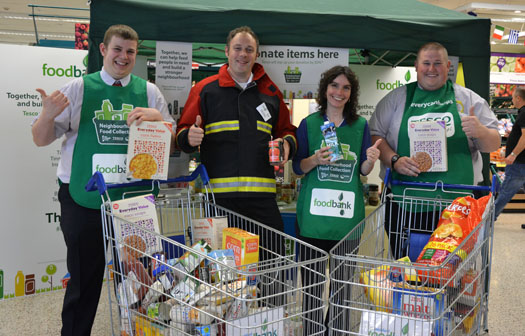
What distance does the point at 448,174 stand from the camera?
282 centimetres

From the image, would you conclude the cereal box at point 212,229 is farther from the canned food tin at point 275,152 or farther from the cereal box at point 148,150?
the canned food tin at point 275,152

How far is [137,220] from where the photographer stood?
215 cm

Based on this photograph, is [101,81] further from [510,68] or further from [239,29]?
[510,68]

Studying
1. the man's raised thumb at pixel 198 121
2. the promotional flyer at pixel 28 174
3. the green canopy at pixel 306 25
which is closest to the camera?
the man's raised thumb at pixel 198 121

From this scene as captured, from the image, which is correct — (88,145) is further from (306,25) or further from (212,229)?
(306,25)

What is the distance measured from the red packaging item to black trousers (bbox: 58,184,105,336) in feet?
5.70

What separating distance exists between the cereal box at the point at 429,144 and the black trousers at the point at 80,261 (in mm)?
1869

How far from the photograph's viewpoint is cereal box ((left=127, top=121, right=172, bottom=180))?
2348mm

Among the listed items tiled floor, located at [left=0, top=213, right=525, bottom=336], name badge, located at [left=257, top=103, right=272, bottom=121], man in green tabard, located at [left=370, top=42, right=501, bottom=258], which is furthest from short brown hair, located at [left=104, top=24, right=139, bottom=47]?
tiled floor, located at [left=0, top=213, right=525, bottom=336]

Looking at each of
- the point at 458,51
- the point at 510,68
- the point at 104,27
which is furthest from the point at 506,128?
the point at 104,27

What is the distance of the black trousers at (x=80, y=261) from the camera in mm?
2576

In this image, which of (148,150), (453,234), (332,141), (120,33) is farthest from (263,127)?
(453,234)

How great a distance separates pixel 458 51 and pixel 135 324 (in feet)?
9.00

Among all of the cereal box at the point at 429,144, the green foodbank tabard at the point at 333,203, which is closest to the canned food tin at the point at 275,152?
the green foodbank tabard at the point at 333,203
